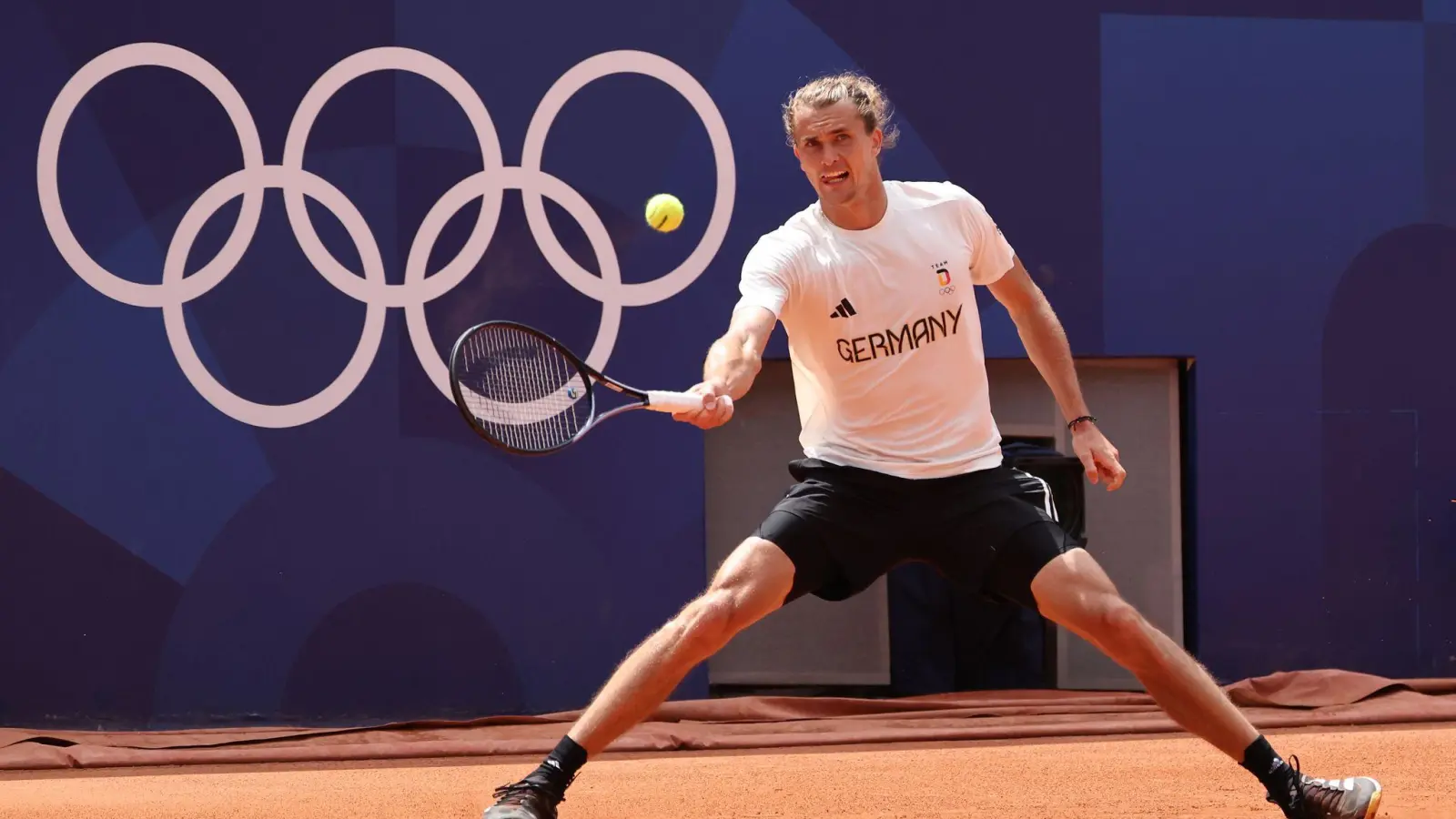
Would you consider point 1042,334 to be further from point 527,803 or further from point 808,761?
point 808,761

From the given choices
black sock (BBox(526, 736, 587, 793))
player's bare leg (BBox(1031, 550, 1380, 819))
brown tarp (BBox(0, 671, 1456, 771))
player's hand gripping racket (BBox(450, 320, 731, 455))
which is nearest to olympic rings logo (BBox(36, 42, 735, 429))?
brown tarp (BBox(0, 671, 1456, 771))

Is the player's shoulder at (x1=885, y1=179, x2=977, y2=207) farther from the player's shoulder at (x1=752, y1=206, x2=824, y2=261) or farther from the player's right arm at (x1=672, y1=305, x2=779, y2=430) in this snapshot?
the player's right arm at (x1=672, y1=305, x2=779, y2=430)

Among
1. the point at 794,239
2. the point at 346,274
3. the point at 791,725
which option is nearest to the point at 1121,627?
the point at 794,239

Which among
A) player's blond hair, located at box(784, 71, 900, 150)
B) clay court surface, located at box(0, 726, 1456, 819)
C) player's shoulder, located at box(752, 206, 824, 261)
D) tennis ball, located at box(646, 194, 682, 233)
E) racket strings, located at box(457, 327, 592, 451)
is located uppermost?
tennis ball, located at box(646, 194, 682, 233)

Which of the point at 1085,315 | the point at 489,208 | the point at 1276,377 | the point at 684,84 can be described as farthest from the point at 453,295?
the point at 1276,377

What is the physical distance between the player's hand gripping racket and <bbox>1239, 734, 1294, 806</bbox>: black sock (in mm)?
1394

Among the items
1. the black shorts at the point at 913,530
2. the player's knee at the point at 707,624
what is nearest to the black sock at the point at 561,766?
the player's knee at the point at 707,624

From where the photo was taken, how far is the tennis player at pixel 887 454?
3.47m

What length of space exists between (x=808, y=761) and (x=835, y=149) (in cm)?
249

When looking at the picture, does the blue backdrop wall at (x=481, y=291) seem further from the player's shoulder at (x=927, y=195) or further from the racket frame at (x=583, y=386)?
the racket frame at (x=583, y=386)

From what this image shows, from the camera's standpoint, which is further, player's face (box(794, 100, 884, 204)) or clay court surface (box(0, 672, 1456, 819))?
clay court surface (box(0, 672, 1456, 819))

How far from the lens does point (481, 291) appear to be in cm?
679

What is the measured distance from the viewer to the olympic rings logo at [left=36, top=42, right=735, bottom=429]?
671cm

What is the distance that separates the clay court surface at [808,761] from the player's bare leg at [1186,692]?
2.08 feet
